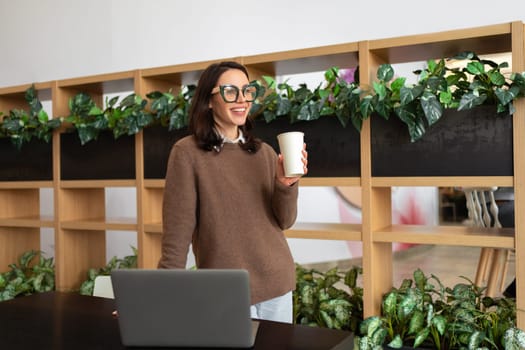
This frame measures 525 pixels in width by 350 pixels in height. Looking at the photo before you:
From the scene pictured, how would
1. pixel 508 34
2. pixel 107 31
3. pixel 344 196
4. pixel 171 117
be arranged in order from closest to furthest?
pixel 508 34
pixel 171 117
pixel 107 31
pixel 344 196

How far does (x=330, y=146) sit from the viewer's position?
2758 millimetres

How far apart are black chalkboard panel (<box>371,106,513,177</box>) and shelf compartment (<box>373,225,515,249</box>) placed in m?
0.27

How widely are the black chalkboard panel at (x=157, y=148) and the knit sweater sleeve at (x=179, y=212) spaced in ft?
4.97

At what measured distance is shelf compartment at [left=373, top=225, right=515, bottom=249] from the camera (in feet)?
7.86

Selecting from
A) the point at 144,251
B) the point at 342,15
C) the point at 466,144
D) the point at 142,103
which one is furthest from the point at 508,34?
the point at 342,15

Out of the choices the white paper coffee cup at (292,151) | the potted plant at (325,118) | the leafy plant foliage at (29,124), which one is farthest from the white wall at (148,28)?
the white paper coffee cup at (292,151)

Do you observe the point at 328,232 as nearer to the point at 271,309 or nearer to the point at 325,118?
the point at 325,118

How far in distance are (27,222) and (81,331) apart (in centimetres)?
291

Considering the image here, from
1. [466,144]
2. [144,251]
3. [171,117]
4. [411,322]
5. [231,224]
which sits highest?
[171,117]

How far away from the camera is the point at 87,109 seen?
11.3 feet

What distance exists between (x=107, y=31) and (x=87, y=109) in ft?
5.85

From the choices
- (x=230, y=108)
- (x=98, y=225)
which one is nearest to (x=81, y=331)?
(x=230, y=108)

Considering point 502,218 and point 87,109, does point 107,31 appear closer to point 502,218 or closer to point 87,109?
point 87,109

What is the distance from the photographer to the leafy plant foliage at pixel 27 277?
3626 millimetres
